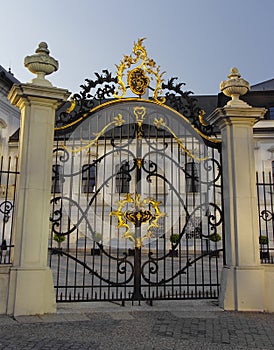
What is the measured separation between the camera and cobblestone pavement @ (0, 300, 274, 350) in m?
3.52

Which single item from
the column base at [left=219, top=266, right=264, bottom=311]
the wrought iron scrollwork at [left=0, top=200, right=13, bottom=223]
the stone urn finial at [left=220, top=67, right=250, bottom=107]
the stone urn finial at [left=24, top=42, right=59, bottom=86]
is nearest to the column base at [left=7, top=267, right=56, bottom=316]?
the wrought iron scrollwork at [left=0, top=200, right=13, bottom=223]

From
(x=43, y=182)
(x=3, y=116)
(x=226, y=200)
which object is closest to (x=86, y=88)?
(x=43, y=182)

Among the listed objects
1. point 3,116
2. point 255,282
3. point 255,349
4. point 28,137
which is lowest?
point 255,349

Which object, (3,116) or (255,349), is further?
(3,116)

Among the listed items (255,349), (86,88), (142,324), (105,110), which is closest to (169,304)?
(142,324)

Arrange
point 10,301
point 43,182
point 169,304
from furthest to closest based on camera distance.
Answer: point 169,304
point 43,182
point 10,301

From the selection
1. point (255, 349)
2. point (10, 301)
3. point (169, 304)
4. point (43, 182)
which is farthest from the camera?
point (169, 304)

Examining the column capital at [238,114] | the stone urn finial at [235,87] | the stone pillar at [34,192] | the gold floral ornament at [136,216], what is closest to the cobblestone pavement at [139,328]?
the stone pillar at [34,192]

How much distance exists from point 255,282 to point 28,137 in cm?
398

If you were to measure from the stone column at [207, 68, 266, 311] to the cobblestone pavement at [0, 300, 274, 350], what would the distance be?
334mm

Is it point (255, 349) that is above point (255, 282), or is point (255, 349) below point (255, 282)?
below

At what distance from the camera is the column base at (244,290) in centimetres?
509

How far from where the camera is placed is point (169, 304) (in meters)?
5.39

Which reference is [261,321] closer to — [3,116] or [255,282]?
[255,282]
